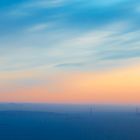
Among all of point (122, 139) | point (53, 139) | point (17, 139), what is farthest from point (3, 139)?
point (122, 139)

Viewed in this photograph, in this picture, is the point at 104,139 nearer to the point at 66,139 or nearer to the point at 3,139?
the point at 66,139

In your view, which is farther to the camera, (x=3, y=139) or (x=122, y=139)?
(x=3, y=139)

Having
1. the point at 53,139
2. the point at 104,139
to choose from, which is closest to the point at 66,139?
the point at 53,139

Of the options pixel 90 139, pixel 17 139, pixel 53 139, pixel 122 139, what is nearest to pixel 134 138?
pixel 122 139

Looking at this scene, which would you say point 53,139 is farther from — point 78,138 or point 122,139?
point 122,139

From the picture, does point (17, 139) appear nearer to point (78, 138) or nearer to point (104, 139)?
point (78, 138)

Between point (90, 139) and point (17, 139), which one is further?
point (17, 139)

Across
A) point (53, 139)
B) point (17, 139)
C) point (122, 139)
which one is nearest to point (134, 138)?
point (122, 139)
